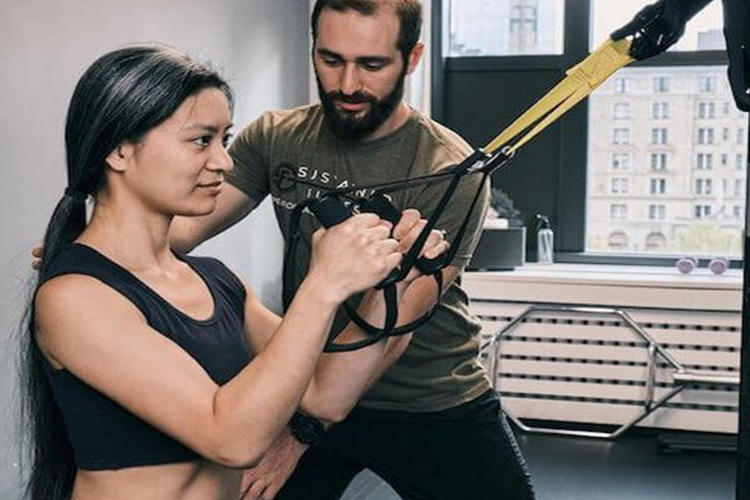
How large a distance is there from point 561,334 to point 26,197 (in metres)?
2.29

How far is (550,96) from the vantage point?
105 cm

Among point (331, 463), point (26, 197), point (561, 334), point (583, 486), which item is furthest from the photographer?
point (561, 334)

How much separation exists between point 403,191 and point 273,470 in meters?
0.53

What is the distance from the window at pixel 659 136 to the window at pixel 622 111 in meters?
0.14

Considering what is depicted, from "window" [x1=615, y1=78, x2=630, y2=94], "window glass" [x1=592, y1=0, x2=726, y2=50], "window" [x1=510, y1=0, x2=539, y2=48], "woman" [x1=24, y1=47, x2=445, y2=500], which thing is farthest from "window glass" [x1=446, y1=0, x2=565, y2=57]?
"woman" [x1=24, y1=47, x2=445, y2=500]

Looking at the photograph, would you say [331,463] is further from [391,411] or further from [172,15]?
[172,15]

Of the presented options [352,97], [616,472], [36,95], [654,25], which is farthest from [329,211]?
[616,472]

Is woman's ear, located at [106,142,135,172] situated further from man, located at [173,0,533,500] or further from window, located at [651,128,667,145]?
window, located at [651,128,667,145]

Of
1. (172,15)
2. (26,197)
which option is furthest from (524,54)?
(26,197)

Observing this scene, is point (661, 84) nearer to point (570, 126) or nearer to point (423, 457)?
point (570, 126)

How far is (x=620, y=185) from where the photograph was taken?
14.7ft

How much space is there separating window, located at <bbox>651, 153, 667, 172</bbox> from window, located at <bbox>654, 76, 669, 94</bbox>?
0.92 ft

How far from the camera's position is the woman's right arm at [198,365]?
108 cm

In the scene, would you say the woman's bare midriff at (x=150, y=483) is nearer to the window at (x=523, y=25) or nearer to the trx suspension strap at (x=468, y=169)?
the trx suspension strap at (x=468, y=169)
